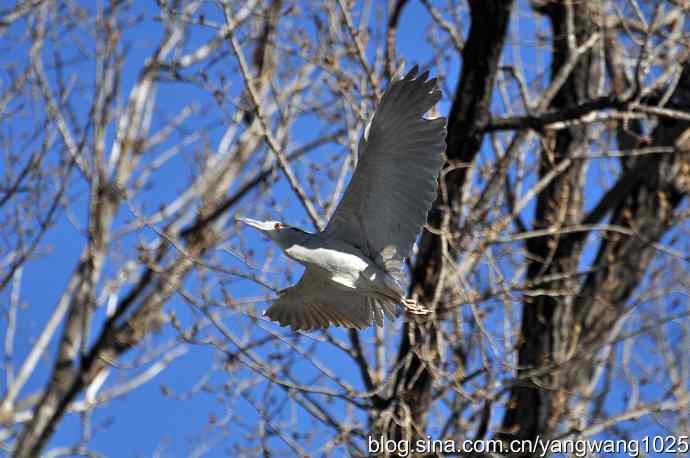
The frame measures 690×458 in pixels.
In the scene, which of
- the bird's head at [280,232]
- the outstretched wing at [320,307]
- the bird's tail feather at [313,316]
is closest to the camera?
the bird's head at [280,232]

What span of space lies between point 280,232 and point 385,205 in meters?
0.52

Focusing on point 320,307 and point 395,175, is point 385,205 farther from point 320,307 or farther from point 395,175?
point 320,307

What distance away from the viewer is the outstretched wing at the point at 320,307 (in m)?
4.99

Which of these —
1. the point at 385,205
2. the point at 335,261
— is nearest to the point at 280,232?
the point at 335,261

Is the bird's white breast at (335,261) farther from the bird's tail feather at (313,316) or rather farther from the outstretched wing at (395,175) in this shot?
the bird's tail feather at (313,316)

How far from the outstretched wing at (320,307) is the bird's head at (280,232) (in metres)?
0.32

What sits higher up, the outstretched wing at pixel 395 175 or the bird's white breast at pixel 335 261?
the outstretched wing at pixel 395 175

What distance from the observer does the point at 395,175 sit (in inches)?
176

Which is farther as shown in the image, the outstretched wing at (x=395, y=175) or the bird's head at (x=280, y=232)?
the bird's head at (x=280, y=232)

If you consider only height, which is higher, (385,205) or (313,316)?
(385,205)

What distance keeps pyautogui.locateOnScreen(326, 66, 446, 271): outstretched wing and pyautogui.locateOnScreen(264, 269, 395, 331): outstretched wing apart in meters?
0.41

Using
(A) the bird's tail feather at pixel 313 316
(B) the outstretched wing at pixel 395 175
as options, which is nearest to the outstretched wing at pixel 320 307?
(A) the bird's tail feather at pixel 313 316

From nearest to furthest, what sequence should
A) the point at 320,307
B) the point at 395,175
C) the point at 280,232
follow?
the point at 395,175 < the point at 280,232 < the point at 320,307

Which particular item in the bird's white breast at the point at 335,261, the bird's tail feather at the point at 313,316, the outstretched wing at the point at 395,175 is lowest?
the bird's white breast at the point at 335,261
